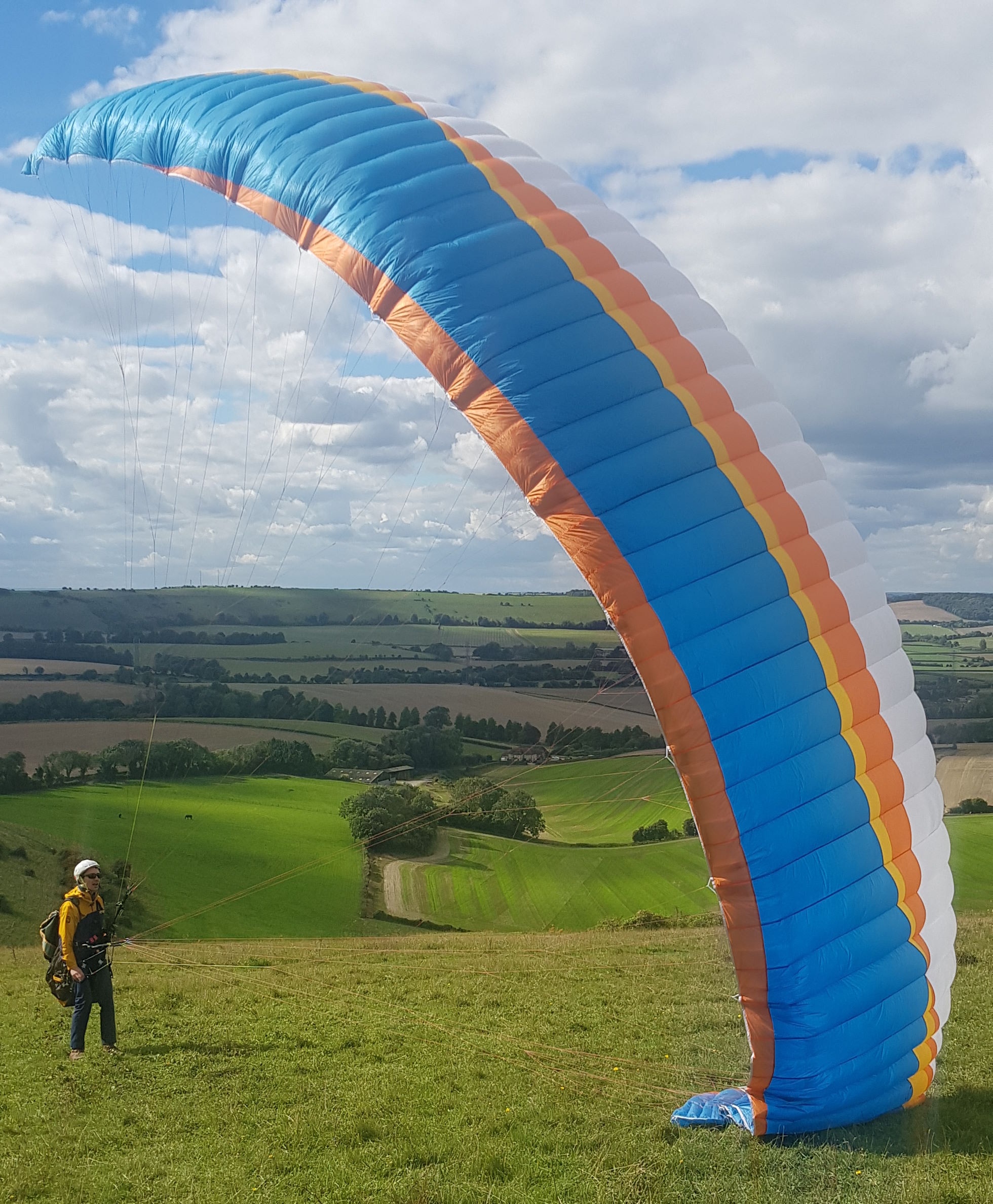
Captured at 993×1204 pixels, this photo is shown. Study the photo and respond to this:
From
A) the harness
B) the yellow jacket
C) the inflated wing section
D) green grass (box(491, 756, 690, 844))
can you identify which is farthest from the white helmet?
green grass (box(491, 756, 690, 844))

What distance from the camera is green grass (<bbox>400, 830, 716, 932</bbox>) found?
92.2 feet

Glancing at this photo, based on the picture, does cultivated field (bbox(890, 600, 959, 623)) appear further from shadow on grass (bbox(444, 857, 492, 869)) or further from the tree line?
shadow on grass (bbox(444, 857, 492, 869))

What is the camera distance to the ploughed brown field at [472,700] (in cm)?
4600

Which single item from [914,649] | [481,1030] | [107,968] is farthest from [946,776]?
[914,649]

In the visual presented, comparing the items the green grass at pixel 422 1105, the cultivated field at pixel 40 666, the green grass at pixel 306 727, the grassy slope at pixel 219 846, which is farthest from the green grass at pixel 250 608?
the green grass at pixel 422 1105

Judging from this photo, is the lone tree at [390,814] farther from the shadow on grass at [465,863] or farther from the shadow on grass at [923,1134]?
the shadow on grass at [923,1134]

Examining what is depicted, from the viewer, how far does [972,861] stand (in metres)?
28.1

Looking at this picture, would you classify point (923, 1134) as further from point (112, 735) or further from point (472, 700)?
point (472, 700)

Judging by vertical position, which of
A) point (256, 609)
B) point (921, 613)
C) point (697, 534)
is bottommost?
point (697, 534)

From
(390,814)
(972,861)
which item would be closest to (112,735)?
(390,814)

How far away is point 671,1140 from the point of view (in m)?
5.87

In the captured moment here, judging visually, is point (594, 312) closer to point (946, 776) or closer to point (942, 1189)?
point (942, 1189)

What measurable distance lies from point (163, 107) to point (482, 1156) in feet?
23.5

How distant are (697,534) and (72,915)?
5.16 meters
